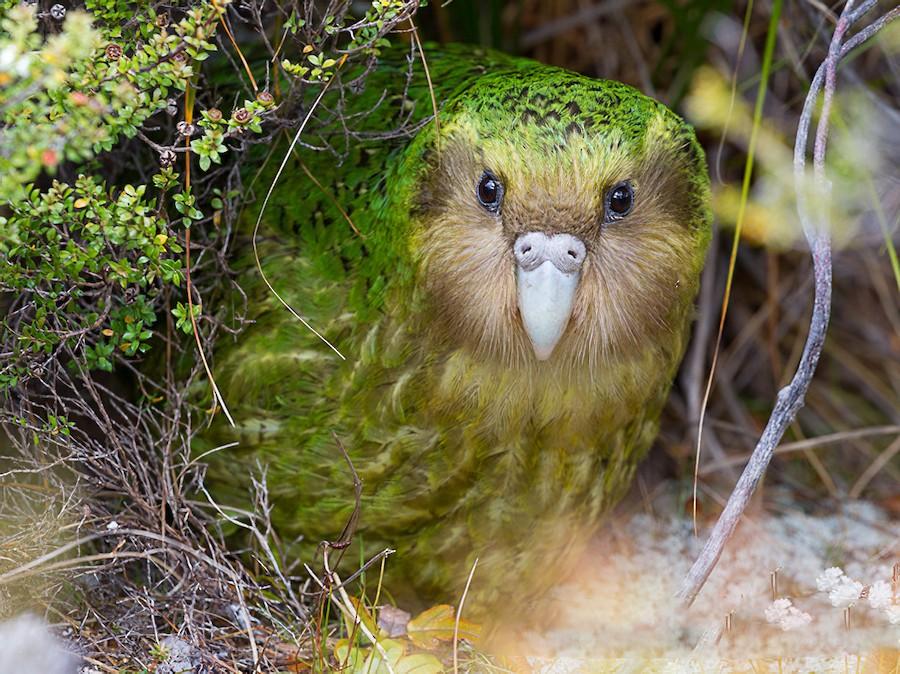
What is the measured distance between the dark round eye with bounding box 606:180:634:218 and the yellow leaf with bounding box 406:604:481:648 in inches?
33.0

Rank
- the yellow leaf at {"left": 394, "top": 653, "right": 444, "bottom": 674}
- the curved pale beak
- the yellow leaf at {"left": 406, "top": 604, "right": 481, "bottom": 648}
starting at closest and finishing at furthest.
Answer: the curved pale beak
the yellow leaf at {"left": 394, "top": 653, "right": 444, "bottom": 674}
the yellow leaf at {"left": 406, "top": 604, "right": 481, "bottom": 648}


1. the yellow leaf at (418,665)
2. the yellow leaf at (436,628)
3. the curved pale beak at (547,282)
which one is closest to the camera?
the curved pale beak at (547,282)

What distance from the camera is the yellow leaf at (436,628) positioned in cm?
216

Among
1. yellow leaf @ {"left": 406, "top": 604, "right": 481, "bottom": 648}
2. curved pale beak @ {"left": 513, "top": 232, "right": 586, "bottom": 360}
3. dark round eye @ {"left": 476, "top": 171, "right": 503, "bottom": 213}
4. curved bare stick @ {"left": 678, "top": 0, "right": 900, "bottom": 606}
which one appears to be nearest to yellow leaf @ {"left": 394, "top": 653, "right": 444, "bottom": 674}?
yellow leaf @ {"left": 406, "top": 604, "right": 481, "bottom": 648}

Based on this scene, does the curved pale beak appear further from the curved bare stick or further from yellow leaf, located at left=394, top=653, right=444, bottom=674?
yellow leaf, located at left=394, top=653, right=444, bottom=674

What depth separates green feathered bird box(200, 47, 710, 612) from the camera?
193cm

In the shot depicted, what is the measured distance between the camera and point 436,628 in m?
2.17

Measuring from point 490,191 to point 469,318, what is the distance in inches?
9.6

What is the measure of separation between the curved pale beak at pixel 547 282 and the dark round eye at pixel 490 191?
0.09 meters

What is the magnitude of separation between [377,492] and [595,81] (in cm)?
90

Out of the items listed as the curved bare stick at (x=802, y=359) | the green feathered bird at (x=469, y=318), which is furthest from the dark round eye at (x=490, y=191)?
the curved bare stick at (x=802, y=359)

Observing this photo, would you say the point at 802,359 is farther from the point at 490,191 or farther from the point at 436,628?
the point at 436,628

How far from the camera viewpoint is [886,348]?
3.40m

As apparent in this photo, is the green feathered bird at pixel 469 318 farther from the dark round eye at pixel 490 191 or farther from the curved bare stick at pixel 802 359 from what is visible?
the curved bare stick at pixel 802 359
